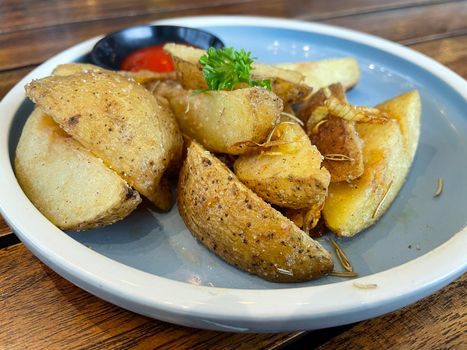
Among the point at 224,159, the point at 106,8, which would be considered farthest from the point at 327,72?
the point at 106,8

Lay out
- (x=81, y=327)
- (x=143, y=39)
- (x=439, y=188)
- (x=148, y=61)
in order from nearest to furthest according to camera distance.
Result: 1. (x=81, y=327)
2. (x=439, y=188)
3. (x=148, y=61)
4. (x=143, y=39)

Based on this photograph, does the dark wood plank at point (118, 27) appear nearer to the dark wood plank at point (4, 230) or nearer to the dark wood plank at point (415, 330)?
the dark wood plank at point (4, 230)

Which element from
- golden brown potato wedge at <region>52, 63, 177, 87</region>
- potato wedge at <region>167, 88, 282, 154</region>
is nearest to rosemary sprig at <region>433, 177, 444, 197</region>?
potato wedge at <region>167, 88, 282, 154</region>

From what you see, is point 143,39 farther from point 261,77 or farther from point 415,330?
point 415,330

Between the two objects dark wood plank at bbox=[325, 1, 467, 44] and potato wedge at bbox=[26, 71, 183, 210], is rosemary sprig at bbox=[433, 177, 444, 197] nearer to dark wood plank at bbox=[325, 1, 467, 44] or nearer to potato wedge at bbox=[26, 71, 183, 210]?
potato wedge at bbox=[26, 71, 183, 210]

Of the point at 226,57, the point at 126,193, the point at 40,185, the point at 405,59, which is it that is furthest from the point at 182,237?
the point at 405,59

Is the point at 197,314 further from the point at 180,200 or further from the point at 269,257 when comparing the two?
the point at 180,200

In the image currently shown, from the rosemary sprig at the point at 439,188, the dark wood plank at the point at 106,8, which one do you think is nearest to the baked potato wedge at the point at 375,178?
the rosemary sprig at the point at 439,188

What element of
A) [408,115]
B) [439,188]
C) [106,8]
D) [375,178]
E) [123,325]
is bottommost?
[123,325]
